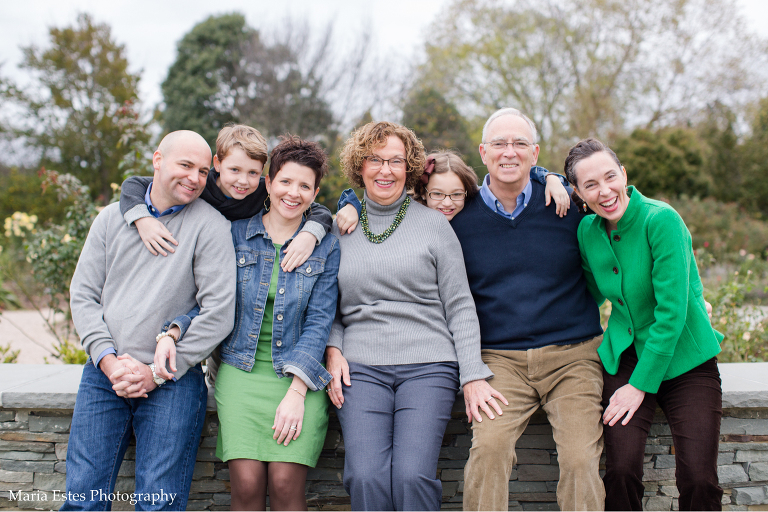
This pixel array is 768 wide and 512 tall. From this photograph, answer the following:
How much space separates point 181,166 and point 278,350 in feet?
2.87

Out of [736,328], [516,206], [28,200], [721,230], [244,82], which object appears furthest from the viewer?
[244,82]

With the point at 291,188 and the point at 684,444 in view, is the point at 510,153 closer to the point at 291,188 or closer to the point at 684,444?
the point at 291,188

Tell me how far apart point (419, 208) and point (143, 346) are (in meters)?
1.33

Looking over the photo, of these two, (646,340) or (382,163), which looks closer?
(646,340)

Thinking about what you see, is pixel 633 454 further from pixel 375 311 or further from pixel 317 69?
pixel 317 69

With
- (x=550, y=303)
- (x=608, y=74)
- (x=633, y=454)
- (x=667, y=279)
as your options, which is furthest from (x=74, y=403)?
(x=608, y=74)

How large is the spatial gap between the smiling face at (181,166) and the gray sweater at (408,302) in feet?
2.29

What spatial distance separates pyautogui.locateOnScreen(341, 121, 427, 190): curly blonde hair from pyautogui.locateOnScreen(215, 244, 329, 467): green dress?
0.63 meters

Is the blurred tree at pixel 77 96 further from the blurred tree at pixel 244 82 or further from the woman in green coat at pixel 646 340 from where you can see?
the woman in green coat at pixel 646 340

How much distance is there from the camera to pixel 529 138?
2.36 metres

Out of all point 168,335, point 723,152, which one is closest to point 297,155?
point 168,335

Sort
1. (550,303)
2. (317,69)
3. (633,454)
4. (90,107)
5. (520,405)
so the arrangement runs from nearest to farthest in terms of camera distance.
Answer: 1. (633,454)
2. (520,405)
3. (550,303)
4. (317,69)
5. (90,107)

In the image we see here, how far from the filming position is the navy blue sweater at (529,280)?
7.34 feet

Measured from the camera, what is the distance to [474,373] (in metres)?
2.06
